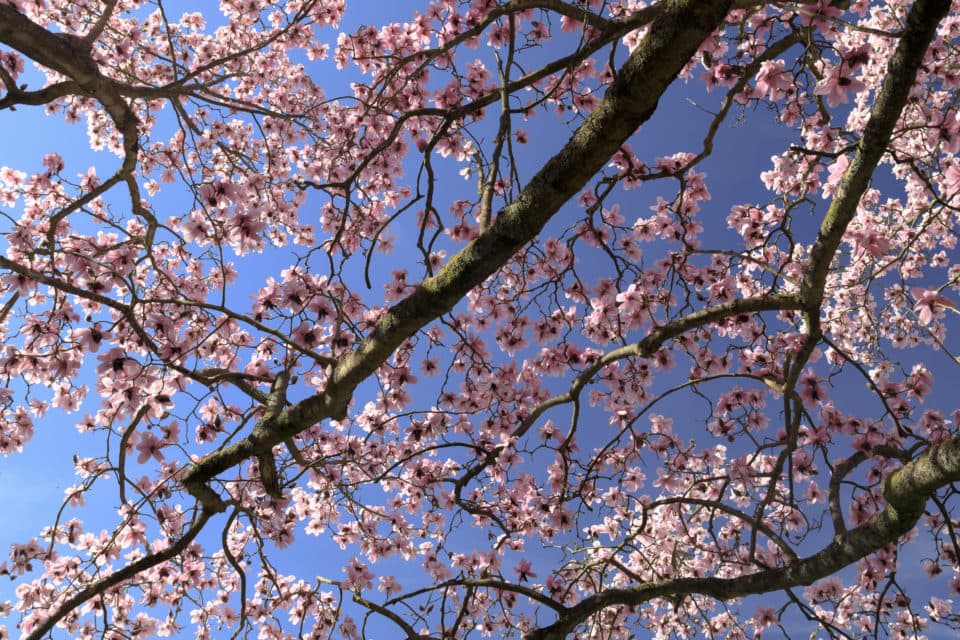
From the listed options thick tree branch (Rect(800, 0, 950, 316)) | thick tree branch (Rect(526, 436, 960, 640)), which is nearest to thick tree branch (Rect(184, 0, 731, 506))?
thick tree branch (Rect(800, 0, 950, 316))

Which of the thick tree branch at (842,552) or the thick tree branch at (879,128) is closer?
the thick tree branch at (879,128)

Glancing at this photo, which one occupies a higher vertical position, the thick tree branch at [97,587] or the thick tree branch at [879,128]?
the thick tree branch at [879,128]

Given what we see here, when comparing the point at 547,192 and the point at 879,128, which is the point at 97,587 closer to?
the point at 547,192

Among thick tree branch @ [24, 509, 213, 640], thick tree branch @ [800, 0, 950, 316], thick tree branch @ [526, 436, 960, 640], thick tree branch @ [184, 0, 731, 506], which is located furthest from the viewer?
thick tree branch @ [24, 509, 213, 640]

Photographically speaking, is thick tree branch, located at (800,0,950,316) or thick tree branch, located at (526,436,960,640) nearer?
thick tree branch, located at (800,0,950,316)

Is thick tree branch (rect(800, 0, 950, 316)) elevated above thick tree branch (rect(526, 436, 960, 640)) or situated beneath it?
elevated above

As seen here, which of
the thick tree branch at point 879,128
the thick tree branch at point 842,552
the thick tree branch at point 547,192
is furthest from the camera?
the thick tree branch at point 842,552

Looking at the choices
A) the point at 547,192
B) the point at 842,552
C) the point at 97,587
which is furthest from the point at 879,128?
the point at 97,587

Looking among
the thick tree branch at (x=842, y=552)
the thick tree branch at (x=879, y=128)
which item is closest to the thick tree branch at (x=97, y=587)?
the thick tree branch at (x=842, y=552)

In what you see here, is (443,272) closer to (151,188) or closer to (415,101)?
(415,101)

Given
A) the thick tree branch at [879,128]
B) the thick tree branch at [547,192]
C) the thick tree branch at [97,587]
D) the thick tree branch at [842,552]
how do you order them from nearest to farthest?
1. the thick tree branch at [547,192]
2. the thick tree branch at [879,128]
3. the thick tree branch at [842,552]
4. the thick tree branch at [97,587]

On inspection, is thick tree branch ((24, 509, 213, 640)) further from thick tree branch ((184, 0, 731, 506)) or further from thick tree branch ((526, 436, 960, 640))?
thick tree branch ((526, 436, 960, 640))

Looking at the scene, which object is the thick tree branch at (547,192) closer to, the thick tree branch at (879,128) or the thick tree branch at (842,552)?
the thick tree branch at (879,128)

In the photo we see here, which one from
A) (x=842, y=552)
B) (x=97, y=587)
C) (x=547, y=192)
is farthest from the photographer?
(x=97, y=587)
